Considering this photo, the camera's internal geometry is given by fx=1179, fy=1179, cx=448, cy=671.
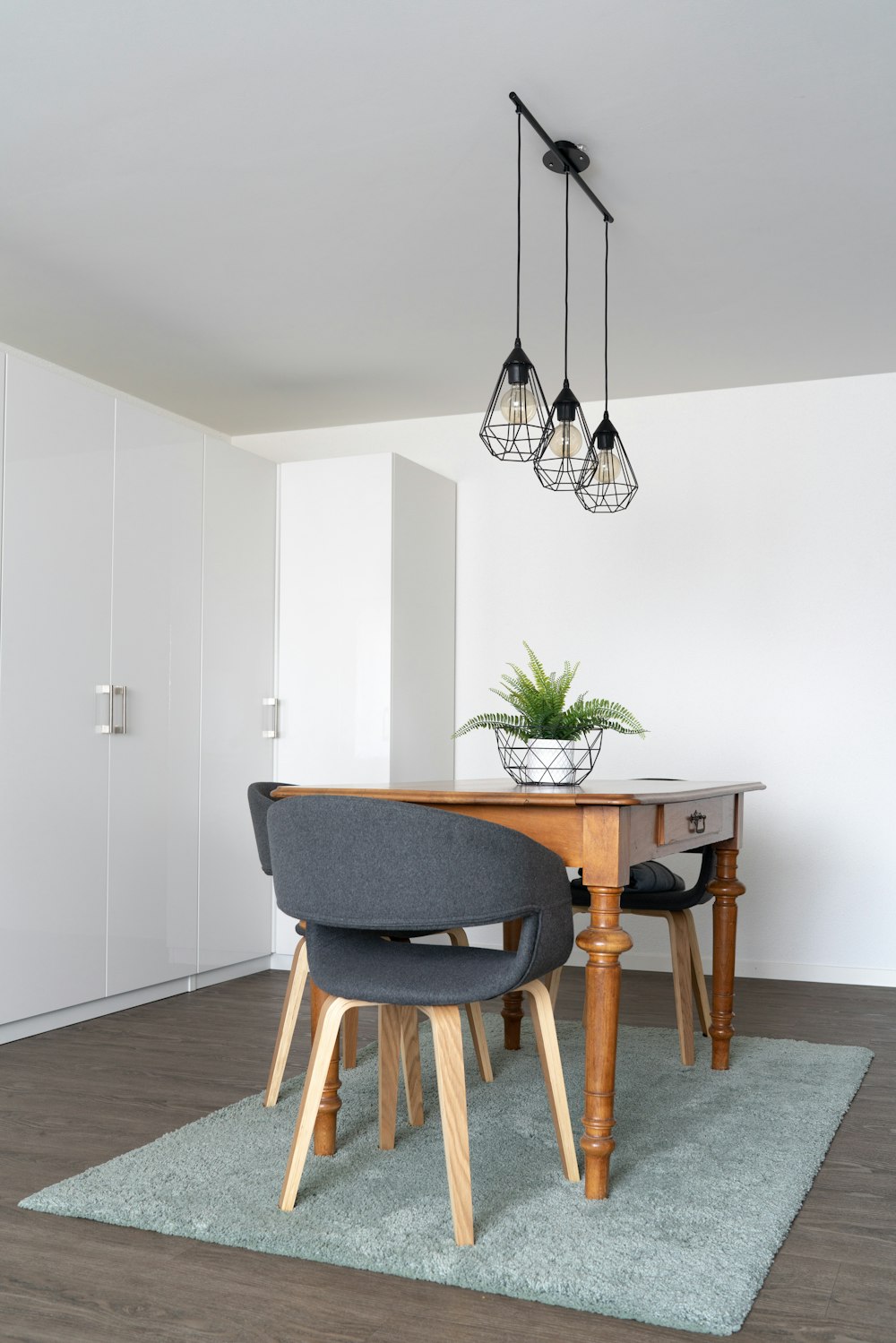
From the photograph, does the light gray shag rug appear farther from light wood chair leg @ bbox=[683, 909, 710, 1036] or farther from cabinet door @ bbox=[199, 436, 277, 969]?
cabinet door @ bbox=[199, 436, 277, 969]

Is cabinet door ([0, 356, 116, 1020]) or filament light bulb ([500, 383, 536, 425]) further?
cabinet door ([0, 356, 116, 1020])

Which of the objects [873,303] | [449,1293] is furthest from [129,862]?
[873,303]

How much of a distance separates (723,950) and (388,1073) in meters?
1.18

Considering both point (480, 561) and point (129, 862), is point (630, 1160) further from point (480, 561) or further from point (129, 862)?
point (480, 561)

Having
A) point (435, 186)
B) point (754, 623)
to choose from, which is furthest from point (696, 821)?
point (754, 623)

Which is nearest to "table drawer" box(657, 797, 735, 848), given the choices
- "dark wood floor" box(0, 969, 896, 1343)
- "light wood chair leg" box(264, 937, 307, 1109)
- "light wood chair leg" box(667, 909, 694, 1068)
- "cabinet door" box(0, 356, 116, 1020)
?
"light wood chair leg" box(667, 909, 694, 1068)

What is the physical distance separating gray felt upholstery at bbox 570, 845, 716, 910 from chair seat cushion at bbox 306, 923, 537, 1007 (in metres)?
1.08

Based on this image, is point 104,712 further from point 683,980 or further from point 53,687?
point 683,980

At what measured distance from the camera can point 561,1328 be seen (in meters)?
1.75

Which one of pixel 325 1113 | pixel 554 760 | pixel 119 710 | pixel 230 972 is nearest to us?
pixel 325 1113

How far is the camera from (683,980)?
11.0 feet

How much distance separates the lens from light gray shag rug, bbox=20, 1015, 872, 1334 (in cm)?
191

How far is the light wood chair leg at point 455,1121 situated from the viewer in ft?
6.61

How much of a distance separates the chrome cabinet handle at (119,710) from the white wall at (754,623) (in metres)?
1.77
